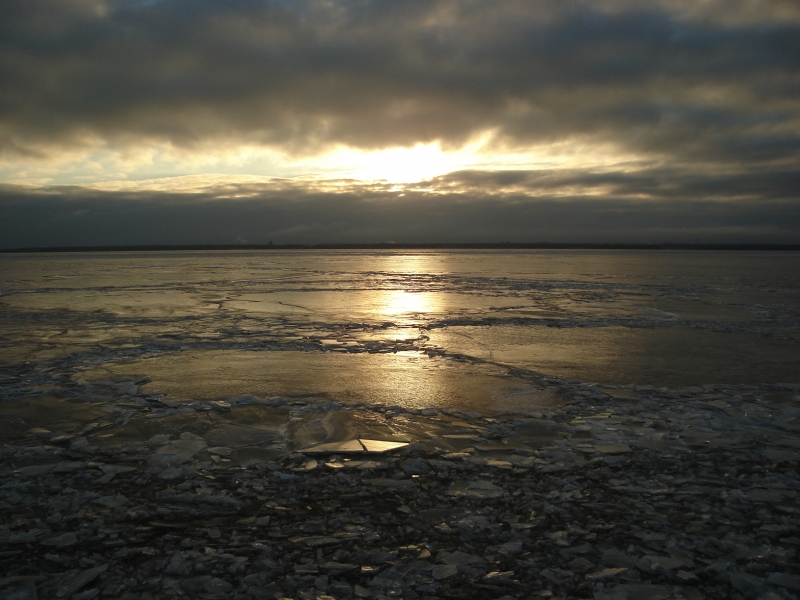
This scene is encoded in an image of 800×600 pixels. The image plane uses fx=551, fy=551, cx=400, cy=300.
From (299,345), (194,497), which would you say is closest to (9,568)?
(194,497)

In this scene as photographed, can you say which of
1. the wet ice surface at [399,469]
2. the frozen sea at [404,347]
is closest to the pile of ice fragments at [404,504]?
the wet ice surface at [399,469]

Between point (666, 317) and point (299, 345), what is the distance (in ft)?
22.6

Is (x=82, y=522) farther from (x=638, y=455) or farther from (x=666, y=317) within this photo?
(x=666, y=317)

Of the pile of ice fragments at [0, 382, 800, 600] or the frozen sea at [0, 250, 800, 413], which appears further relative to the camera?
the frozen sea at [0, 250, 800, 413]

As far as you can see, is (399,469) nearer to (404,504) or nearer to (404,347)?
(404,504)

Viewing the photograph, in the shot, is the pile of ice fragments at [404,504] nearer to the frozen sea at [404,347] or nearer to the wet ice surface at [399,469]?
the wet ice surface at [399,469]

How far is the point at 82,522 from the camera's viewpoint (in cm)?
269

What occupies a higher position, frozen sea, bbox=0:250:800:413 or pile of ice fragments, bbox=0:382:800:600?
frozen sea, bbox=0:250:800:413

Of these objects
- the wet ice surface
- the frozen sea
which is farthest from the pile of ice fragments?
the frozen sea

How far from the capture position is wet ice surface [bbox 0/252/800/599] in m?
2.28

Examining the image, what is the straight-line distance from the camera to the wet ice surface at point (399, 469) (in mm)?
2281

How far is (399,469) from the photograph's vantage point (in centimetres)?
334

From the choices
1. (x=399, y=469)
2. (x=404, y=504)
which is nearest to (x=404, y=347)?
(x=399, y=469)

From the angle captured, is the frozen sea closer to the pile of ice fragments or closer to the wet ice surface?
the wet ice surface
